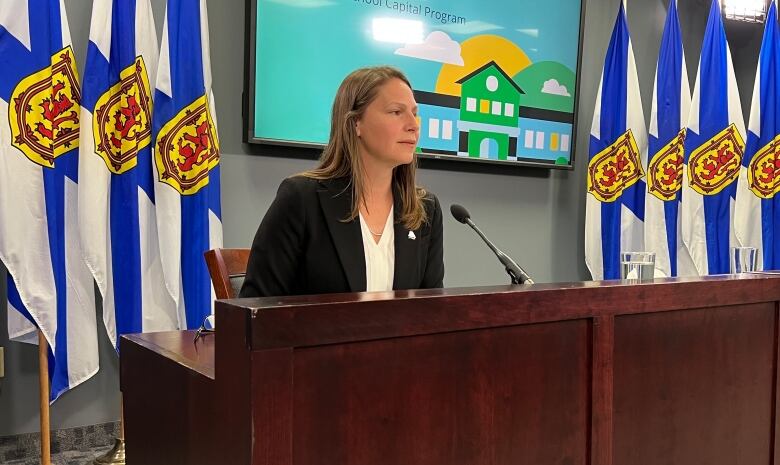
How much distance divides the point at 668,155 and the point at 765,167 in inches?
24.6

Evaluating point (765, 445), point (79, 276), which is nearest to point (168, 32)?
point (79, 276)

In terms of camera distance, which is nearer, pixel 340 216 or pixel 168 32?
pixel 340 216

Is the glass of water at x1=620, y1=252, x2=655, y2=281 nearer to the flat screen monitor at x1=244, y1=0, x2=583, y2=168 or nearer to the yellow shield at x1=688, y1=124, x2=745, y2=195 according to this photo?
the flat screen monitor at x1=244, y1=0, x2=583, y2=168

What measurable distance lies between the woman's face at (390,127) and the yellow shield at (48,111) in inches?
60.6

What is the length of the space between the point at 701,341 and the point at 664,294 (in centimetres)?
15

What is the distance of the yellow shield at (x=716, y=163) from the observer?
402cm

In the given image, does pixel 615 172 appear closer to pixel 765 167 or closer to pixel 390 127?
pixel 765 167

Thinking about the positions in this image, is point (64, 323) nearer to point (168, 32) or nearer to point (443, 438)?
point (168, 32)

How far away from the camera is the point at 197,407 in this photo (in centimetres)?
92

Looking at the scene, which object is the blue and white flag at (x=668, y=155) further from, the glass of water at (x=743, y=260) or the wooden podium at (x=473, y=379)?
the wooden podium at (x=473, y=379)

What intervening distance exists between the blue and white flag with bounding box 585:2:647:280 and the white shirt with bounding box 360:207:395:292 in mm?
2701

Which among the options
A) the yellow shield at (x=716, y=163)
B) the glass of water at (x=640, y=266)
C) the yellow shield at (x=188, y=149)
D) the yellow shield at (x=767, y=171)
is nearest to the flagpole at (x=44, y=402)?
the yellow shield at (x=188, y=149)

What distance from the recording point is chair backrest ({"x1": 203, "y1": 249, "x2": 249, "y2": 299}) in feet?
6.39

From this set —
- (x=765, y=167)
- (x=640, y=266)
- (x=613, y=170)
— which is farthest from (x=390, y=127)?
(x=765, y=167)
